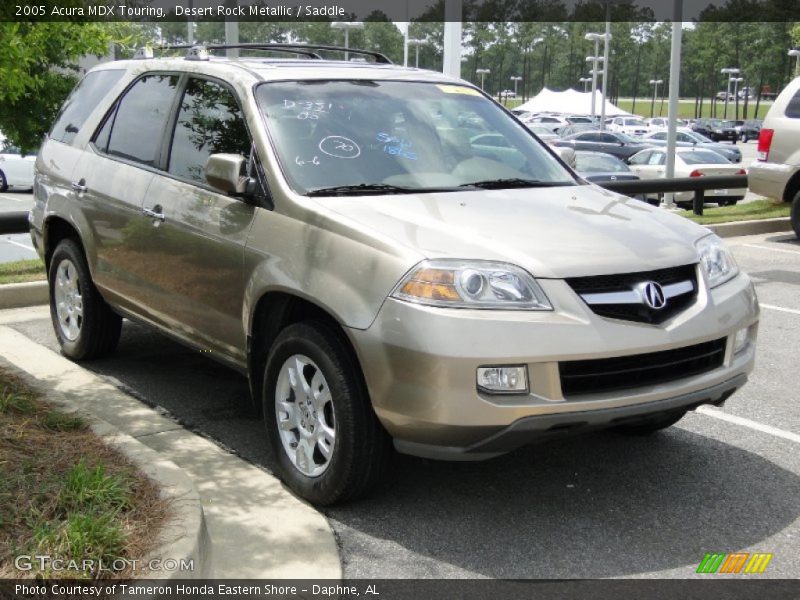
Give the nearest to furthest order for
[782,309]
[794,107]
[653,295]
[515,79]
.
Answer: [653,295] < [782,309] < [794,107] < [515,79]

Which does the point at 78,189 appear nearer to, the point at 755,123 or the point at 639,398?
the point at 639,398

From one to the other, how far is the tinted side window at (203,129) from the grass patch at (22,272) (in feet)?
12.4

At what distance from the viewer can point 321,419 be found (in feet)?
14.3

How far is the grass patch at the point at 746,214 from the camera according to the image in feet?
45.2

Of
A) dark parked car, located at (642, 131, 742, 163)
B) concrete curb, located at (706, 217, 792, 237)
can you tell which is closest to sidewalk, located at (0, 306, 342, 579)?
concrete curb, located at (706, 217, 792, 237)

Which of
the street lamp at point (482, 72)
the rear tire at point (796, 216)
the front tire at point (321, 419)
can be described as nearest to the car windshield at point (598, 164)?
the rear tire at point (796, 216)

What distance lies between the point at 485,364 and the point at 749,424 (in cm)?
243

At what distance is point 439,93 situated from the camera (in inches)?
222

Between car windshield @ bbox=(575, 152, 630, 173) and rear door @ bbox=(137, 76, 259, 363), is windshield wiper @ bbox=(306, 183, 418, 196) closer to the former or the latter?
rear door @ bbox=(137, 76, 259, 363)

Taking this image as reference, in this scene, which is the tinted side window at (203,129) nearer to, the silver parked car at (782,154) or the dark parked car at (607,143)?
the silver parked car at (782,154)

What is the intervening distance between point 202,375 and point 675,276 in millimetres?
3368

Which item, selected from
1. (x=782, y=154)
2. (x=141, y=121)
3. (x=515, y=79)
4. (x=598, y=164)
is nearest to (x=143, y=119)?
(x=141, y=121)

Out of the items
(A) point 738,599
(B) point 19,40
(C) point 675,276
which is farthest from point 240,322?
(A) point 738,599

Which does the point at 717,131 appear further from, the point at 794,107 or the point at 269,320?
the point at 269,320
